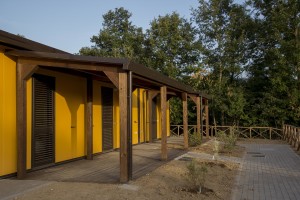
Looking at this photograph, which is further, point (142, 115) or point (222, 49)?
point (222, 49)

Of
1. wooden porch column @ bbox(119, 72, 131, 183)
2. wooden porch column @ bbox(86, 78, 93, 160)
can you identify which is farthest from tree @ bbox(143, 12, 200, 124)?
wooden porch column @ bbox(119, 72, 131, 183)

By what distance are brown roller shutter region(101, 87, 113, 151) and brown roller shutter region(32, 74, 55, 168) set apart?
11.0 feet

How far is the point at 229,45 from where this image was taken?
2608cm

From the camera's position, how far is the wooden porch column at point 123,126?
6.87m

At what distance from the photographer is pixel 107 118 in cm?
1272

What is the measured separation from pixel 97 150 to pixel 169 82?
132 inches

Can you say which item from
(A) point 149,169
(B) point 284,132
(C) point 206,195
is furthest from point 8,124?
(B) point 284,132

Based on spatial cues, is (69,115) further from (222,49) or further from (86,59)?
(222,49)

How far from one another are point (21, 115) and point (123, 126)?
2285mm

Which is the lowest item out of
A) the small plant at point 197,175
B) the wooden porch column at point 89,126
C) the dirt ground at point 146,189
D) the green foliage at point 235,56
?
the dirt ground at point 146,189

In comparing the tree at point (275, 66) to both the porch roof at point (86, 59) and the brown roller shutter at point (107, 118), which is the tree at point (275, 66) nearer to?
the brown roller shutter at point (107, 118)

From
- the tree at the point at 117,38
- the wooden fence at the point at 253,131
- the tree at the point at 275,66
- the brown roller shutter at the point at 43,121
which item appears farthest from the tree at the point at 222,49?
the brown roller shutter at the point at 43,121

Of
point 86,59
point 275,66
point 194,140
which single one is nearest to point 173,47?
point 275,66

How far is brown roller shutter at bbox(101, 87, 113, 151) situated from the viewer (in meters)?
12.4
